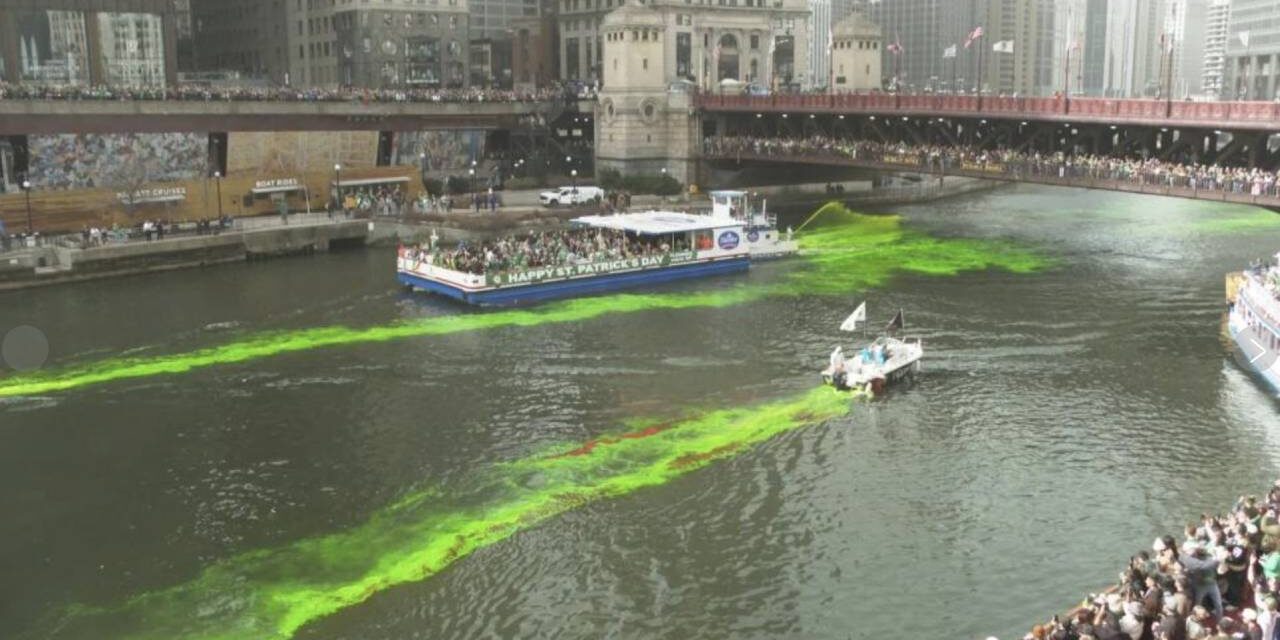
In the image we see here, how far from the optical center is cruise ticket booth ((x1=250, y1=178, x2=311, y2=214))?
86.9m

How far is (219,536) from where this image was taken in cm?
3253

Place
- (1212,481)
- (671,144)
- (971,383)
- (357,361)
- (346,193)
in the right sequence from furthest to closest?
(671,144)
(346,193)
(357,361)
(971,383)
(1212,481)

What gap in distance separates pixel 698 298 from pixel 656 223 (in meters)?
10.3

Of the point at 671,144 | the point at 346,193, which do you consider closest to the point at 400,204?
the point at 346,193

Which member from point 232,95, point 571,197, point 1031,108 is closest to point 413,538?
point 1031,108

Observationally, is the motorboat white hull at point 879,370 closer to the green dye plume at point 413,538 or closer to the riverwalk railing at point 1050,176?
the green dye plume at point 413,538

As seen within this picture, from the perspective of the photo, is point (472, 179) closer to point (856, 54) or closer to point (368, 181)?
point (368, 181)

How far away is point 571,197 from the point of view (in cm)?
9600

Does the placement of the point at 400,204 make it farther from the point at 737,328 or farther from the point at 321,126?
the point at 737,328

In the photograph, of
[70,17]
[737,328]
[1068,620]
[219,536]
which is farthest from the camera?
[70,17]

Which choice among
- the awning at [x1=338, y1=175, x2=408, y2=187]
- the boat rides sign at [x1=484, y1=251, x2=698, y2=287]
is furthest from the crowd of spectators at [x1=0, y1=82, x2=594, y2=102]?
the boat rides sign at [x1=484, y1=251, x2=698, y2=287]

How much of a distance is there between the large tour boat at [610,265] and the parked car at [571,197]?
53.3 feet

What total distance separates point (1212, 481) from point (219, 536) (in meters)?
28.3

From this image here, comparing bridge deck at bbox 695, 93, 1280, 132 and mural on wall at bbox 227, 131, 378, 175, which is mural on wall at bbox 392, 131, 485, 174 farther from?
bridge deck at bbox 695, 93, 1280, 132
